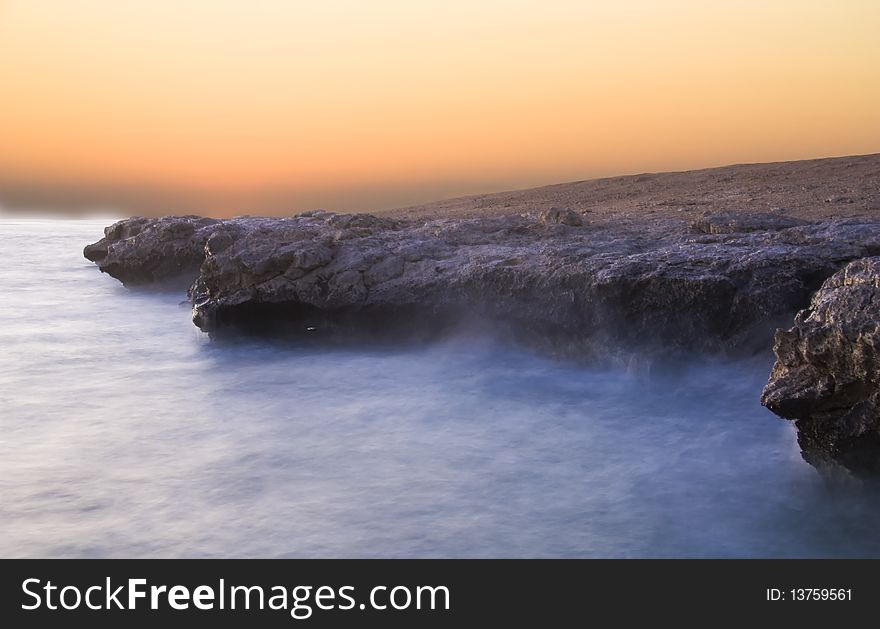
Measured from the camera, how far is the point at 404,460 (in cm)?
672

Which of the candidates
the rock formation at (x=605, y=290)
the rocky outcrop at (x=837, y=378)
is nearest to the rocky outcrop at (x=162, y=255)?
the rock formation at (x=605, y=290)

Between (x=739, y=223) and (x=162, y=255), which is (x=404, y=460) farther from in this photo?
(x=162, y=255)

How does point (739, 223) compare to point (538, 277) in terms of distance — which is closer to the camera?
point (538, 277)

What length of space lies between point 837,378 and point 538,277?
448cm

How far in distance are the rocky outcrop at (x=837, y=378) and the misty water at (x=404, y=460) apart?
1.07 feet

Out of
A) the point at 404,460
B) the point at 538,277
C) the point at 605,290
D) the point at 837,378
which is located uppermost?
the point at 538,277

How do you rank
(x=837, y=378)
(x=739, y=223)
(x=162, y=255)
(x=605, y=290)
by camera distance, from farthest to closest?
(x=162, y=255), (x=739, y=223), (x=605, y=290), (x=837, y=378)

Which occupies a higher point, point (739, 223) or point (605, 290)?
point (739, 223)

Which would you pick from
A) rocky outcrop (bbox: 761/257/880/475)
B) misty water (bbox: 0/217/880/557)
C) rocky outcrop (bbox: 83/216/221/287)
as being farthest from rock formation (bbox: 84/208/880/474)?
rocky outcrop (bbox: 83/216/221/287)

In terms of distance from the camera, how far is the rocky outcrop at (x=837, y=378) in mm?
5258

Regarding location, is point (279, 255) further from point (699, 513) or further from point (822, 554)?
point (822, 554)

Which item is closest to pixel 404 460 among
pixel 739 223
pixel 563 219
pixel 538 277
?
pixel 538 277

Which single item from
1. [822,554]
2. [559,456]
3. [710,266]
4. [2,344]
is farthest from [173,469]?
[2,344]

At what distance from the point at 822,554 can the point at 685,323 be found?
3.88 meters
